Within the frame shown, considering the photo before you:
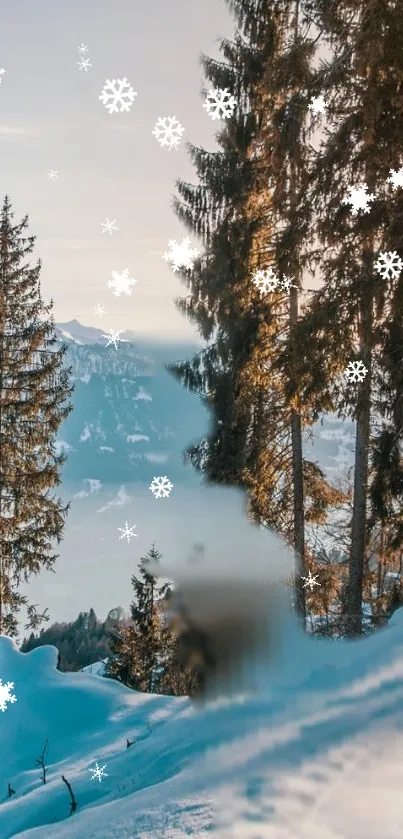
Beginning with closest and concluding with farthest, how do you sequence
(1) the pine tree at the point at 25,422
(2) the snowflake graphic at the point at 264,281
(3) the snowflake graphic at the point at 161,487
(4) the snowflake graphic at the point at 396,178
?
(4) the snowflake graphic at the point at 396,178 < (3) the snowflake graphic at the point at 161,487 < (2) the snowflake graphic at the point at 264,281 < (1) the pine tree at the point at 25,422

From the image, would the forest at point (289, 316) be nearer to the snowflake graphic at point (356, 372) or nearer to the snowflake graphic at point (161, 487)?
the snowflake graphic at point (356, 372)

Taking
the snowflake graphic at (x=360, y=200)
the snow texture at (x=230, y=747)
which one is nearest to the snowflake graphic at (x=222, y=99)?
the snowflake graphic at (x=360, y=200)

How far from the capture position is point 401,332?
761 cm

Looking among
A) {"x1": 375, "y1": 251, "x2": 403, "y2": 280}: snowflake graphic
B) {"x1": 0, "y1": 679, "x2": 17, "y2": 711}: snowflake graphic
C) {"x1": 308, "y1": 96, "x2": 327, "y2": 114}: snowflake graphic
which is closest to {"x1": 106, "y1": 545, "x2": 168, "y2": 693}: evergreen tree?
{"x1": 375, "y1": 251, "x2": 403, "y2": 280}: snowflake graphic

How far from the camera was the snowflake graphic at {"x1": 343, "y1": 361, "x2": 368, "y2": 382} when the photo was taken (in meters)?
8.31

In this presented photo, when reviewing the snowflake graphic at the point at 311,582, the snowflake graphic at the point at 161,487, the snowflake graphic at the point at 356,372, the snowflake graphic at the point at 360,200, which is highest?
the snowflake graphic at the point at 360,200

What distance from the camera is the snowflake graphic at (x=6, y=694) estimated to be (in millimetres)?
4609

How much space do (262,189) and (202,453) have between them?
187 inches

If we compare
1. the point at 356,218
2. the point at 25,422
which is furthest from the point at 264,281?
the point at 25,422

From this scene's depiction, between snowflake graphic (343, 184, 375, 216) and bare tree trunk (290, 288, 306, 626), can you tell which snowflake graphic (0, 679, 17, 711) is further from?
bare tree trunk (290, 288, 306, 626)

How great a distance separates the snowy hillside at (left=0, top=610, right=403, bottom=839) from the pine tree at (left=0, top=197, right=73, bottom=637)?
9.84 meters

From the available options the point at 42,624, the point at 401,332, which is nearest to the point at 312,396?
the point at 401,332

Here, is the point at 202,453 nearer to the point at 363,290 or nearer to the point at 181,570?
the point at 363,290

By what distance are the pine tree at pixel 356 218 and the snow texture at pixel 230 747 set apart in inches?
143
